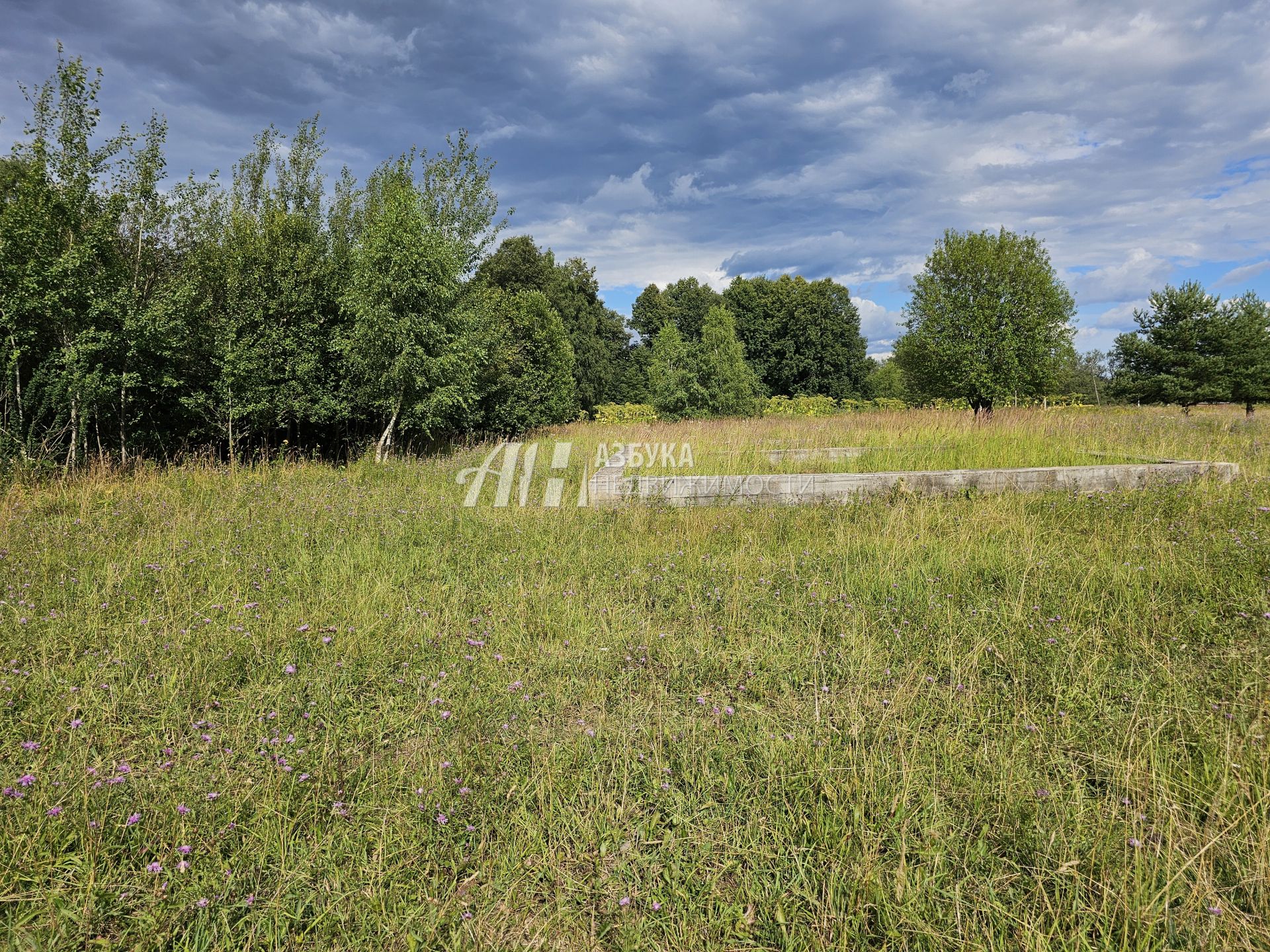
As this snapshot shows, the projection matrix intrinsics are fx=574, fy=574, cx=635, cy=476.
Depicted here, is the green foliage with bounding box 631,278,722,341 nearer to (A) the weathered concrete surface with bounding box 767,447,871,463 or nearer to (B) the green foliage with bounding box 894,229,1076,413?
(B) the green foliage with bounding box 894,229,1076,413

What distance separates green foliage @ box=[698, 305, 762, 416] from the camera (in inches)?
822

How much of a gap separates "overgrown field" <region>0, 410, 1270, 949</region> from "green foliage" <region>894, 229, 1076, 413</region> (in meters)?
12.8

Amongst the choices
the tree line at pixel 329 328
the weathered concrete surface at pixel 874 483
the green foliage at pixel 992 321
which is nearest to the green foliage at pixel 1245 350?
the tree line at pixel 329 328

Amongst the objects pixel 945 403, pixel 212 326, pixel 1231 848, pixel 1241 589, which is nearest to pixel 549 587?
pixel 1231 848

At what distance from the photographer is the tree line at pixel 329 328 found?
327 inches

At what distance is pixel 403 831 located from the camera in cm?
198

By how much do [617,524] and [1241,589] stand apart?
462 centimetres

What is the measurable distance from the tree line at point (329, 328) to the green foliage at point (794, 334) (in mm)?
18930

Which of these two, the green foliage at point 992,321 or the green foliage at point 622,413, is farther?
the green foliage at point 622,413

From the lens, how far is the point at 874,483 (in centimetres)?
686

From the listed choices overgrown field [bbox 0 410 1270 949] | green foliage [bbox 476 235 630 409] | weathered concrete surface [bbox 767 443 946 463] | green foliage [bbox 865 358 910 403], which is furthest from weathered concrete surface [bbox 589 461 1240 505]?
green foliage [bbox 865 358 910 403]

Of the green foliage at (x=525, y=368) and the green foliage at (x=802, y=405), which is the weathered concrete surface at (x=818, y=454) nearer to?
the green foliage at (x=525, y=368)

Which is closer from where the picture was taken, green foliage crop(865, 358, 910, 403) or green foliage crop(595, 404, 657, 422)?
green foliage crop(595, 404, 657, 422)

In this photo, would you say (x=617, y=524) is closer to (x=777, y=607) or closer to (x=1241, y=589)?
(x=777, y=607)
